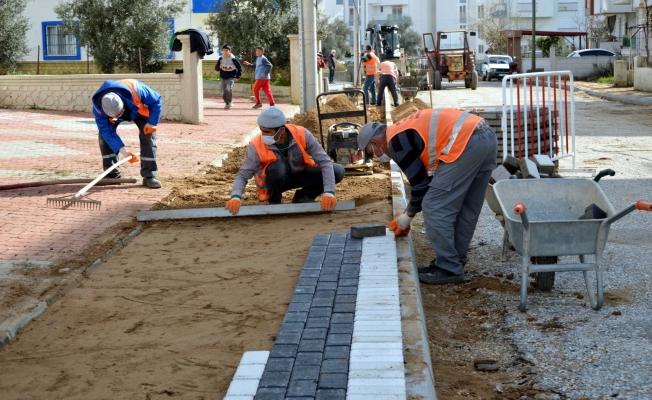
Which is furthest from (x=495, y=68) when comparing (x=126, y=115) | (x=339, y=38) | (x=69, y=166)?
(x=126, y=115)

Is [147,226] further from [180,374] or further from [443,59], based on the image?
[443,59]

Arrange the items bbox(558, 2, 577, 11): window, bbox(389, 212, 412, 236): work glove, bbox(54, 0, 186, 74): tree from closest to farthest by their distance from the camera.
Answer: bbox(389, 212, 412, 236): work glove < bbox(54, 0, 186, 74): tree < bbox(558, 2, 577, 11): window

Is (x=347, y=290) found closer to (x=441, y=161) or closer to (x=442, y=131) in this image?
(x=441, y=161)

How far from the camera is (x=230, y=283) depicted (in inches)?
239

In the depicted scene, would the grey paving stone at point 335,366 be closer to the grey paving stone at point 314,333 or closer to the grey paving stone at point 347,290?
the grey paving stone at point 314,333

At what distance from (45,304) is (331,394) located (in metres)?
2.78

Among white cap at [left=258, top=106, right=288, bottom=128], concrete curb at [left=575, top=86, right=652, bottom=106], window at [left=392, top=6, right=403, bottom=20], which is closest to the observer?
white cap at [left=258, top=106, right=288, bottom=128]

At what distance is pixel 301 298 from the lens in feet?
17.1

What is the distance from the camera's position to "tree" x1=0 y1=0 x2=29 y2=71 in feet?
99.8

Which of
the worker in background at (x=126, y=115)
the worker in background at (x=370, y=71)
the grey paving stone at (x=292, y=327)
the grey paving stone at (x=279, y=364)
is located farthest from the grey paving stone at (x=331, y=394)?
the worker in background at (x=370, y=71)

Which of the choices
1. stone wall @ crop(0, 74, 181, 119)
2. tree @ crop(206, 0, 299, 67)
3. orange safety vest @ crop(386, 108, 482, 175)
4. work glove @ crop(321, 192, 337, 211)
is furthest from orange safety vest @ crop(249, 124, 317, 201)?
tree @ crop(206, 0, 299, 67)

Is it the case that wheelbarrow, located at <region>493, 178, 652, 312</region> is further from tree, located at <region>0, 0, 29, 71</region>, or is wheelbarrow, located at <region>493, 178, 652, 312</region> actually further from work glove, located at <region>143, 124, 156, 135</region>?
tree, located at <region>0, 0, 29, 71</region>

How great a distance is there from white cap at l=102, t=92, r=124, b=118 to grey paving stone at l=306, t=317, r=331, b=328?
556cm

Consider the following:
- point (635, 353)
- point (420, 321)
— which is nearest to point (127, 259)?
point (420, 321)
